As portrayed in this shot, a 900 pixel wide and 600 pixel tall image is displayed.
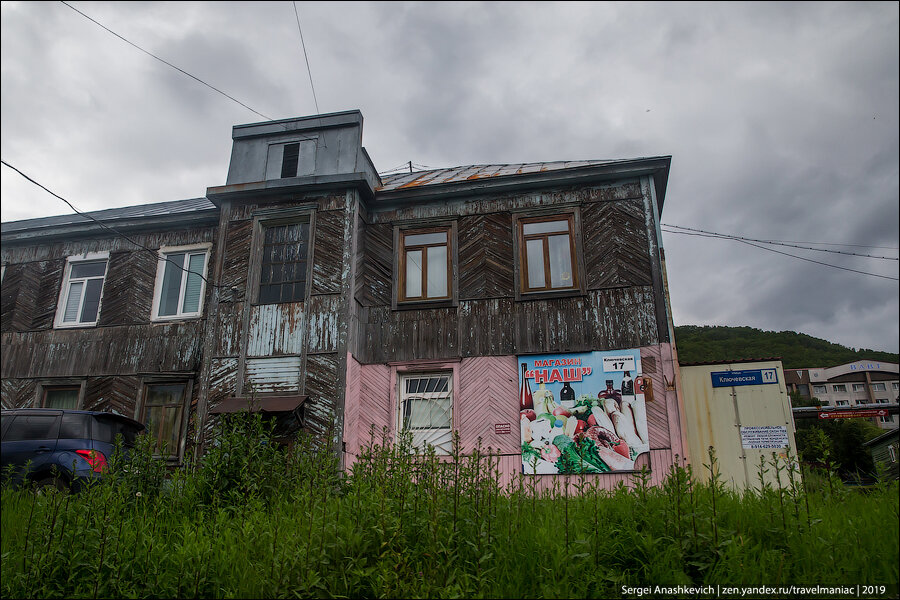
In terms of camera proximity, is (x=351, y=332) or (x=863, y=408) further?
(x=863, y=408)

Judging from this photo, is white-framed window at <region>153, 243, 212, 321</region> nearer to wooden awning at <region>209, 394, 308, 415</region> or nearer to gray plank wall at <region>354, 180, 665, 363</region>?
wooden awning at <region>209, 394, 308, 415</region>

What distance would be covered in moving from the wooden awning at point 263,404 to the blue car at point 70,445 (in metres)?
2.14

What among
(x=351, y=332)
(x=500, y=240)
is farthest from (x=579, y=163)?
(x=351, y=332)

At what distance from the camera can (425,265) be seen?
14031 millimetres

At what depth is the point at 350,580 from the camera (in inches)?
206

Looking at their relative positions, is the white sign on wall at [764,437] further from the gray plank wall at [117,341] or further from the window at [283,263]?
the gray plank wall at [117,341]

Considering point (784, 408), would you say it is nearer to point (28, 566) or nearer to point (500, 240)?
point (500, 240)

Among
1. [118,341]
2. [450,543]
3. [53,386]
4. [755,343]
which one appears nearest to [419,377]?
[118,341]

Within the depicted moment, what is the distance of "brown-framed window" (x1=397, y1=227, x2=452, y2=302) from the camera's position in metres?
13.8

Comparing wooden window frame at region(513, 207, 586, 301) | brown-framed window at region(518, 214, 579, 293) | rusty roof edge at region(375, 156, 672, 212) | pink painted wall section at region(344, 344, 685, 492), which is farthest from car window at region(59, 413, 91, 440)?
brown-framed window at region(518, 214, 579, 293)

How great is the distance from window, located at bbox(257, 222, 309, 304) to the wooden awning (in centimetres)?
217

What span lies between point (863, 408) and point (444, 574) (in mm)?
20602

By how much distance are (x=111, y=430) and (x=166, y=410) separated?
197 inches

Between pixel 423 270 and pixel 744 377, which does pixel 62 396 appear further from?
pixel 744 377
